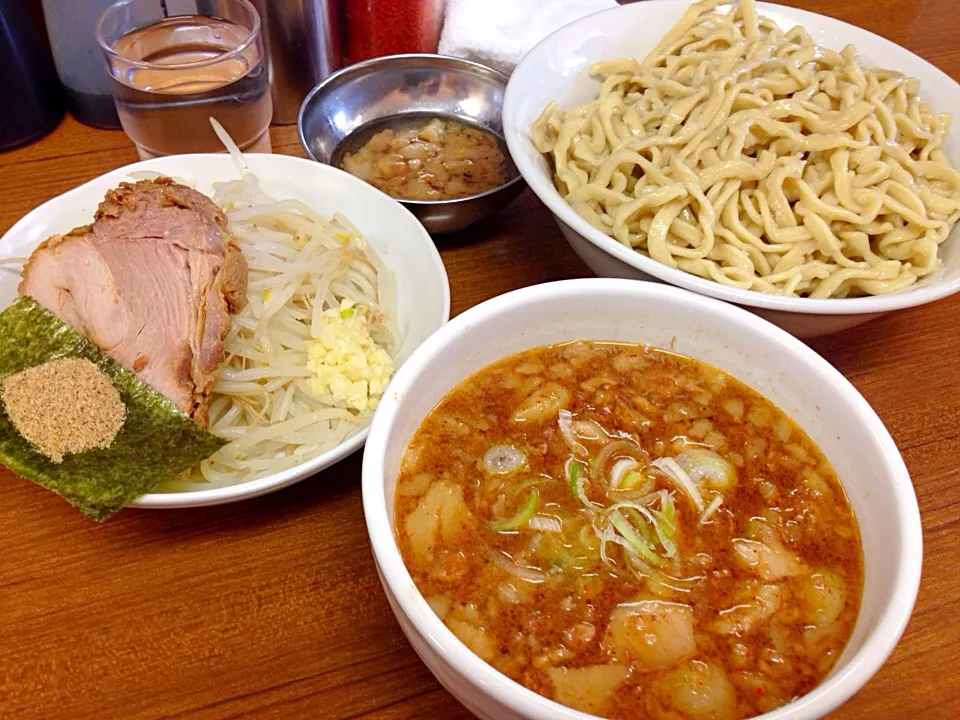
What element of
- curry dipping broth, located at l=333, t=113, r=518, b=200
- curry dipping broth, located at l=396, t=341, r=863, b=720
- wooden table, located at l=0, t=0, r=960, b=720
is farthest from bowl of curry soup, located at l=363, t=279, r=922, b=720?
curry dipping broth, located at l=333, t=113, r=518, b=200

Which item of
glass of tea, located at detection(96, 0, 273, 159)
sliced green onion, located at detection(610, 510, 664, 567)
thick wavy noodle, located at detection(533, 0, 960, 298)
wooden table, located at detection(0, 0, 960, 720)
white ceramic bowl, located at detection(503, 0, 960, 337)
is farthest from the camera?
glass of tea, located at detection(96, 0, 273, 159)

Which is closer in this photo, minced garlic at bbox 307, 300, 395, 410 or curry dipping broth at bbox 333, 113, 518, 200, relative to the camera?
minced garlic at bbox 307, 300, 395, 410

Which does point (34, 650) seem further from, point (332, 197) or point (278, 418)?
point (332, 197)

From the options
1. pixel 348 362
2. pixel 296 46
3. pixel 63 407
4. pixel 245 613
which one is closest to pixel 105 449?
pixel 63 407

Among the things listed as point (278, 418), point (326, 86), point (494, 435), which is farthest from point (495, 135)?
point (494, 435)

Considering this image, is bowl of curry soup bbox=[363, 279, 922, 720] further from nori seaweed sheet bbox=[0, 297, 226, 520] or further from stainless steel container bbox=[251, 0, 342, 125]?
stainless steel container bbox=[251, 0, 342, 125]

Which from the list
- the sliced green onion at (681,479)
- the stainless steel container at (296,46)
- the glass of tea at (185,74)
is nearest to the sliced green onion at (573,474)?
the sliced green onion at (681,479)

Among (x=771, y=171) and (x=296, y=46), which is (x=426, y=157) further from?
(x=771, y=171)
